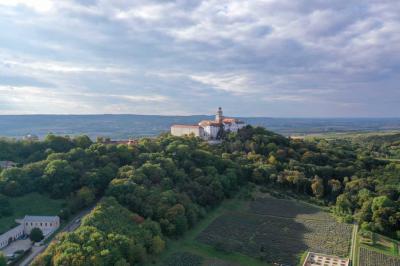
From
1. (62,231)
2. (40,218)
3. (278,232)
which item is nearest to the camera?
(62,231)

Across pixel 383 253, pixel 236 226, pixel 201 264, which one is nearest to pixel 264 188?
pixel 236 226

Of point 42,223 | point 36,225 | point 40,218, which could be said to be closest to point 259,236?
point 42,223

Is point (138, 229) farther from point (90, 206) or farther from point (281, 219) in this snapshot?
point (281, 219)

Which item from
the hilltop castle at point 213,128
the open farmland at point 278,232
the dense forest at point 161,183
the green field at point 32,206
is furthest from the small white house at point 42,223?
the hilltop castle at point 213,128

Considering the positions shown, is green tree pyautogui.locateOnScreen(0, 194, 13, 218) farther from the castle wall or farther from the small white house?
the castle wall

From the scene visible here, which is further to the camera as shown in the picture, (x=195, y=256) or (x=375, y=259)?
(x=375, y=259)

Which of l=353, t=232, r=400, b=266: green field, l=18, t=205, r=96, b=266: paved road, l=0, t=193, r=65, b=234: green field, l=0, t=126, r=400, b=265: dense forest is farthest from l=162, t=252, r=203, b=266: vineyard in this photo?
l=353, t=232, r=400, b=266: green field

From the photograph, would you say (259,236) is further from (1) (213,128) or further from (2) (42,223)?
(1) (213,128)
